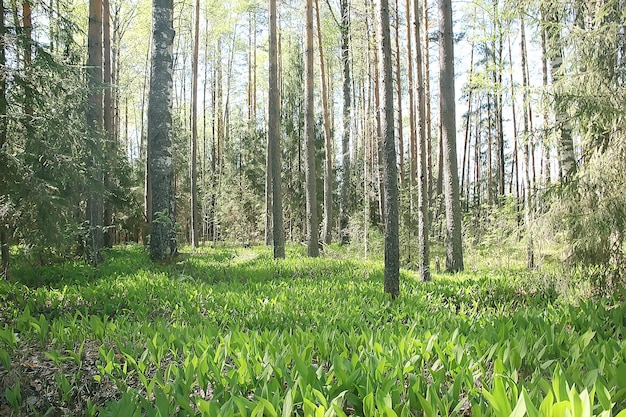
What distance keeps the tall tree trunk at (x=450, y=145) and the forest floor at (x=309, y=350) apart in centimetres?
170

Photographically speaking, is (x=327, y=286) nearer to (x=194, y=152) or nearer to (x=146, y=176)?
(x=194, y=152)

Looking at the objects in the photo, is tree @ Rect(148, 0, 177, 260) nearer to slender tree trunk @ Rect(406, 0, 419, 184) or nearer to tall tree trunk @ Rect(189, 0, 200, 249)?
tall tree trunk @ Rect(189, 0, 200, 249)

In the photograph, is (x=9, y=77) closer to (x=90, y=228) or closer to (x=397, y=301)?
(x=90, y=228)

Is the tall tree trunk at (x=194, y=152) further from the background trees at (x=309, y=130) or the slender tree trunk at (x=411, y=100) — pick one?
the slender tree trunk at (x=411, y=100)

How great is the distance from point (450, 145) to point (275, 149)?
5020 mm

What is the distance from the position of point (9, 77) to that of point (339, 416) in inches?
298

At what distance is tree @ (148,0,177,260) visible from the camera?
→ 30.7ft

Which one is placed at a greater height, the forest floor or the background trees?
the background trees

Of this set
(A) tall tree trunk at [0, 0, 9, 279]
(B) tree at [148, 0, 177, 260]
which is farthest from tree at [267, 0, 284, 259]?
(A) tall tree trunk at [0, 0, 9, 279]

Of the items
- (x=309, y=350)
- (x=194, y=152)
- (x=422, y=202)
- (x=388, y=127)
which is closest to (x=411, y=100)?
(x=422, y=202)

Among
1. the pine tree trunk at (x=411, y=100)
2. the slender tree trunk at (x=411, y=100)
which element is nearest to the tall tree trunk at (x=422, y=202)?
the pine tree trunk at (x=411, y=100)

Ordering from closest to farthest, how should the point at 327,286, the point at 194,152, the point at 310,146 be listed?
1. the point at 327,286
2. the point at 310,146
3. the point at 194,152

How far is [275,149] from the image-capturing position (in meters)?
12.2

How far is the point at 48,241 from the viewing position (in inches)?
266
